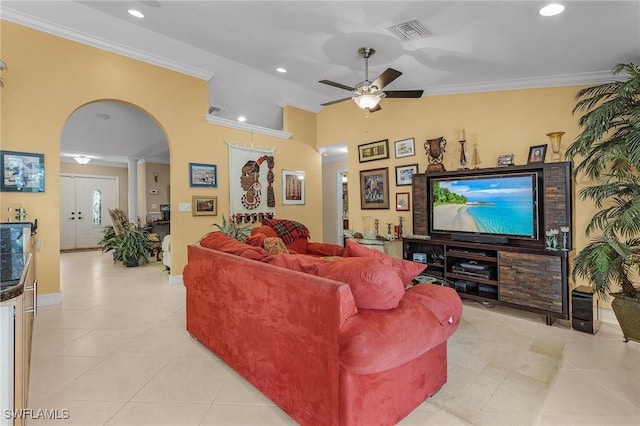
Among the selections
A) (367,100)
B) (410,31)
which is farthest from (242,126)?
(410,31)

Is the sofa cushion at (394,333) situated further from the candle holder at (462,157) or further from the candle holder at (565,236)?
the candle holder at (462,157)

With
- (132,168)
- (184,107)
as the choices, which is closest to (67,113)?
(184,107)

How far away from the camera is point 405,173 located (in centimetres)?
476

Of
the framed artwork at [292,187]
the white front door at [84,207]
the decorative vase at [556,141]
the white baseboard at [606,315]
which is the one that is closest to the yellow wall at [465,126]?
the decorative vase at [556,141]

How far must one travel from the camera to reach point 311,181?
635 centimetres

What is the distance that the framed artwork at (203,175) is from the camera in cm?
461

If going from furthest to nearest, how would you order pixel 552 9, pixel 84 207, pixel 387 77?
1. pixel 84 207
2. pixel 387 77
3. pixel 552 9

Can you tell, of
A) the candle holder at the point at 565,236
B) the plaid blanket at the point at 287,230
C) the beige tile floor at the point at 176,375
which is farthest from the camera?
the plaid blanket at the point at 287,230

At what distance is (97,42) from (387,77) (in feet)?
11.7

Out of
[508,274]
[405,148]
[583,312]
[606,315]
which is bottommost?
[606,315]

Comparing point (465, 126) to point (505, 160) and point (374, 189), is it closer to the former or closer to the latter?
point (505, 160)

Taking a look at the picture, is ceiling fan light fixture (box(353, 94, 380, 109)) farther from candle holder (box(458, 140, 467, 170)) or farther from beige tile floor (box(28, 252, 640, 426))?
beige tile floor (box(28, 252, 640, 426))

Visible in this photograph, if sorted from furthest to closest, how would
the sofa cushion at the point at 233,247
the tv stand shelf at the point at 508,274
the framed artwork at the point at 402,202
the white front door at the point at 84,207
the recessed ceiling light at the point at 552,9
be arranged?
the white front door at the point at 84,207 → the framed artwork at the point at 402,202 → the tv stand shelf at the point at 508,274 → the recessed ceiling light at the point at 552,9 → the sofa cushion at the point at 233,247

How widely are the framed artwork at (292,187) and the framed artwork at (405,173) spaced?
6.87 ft
